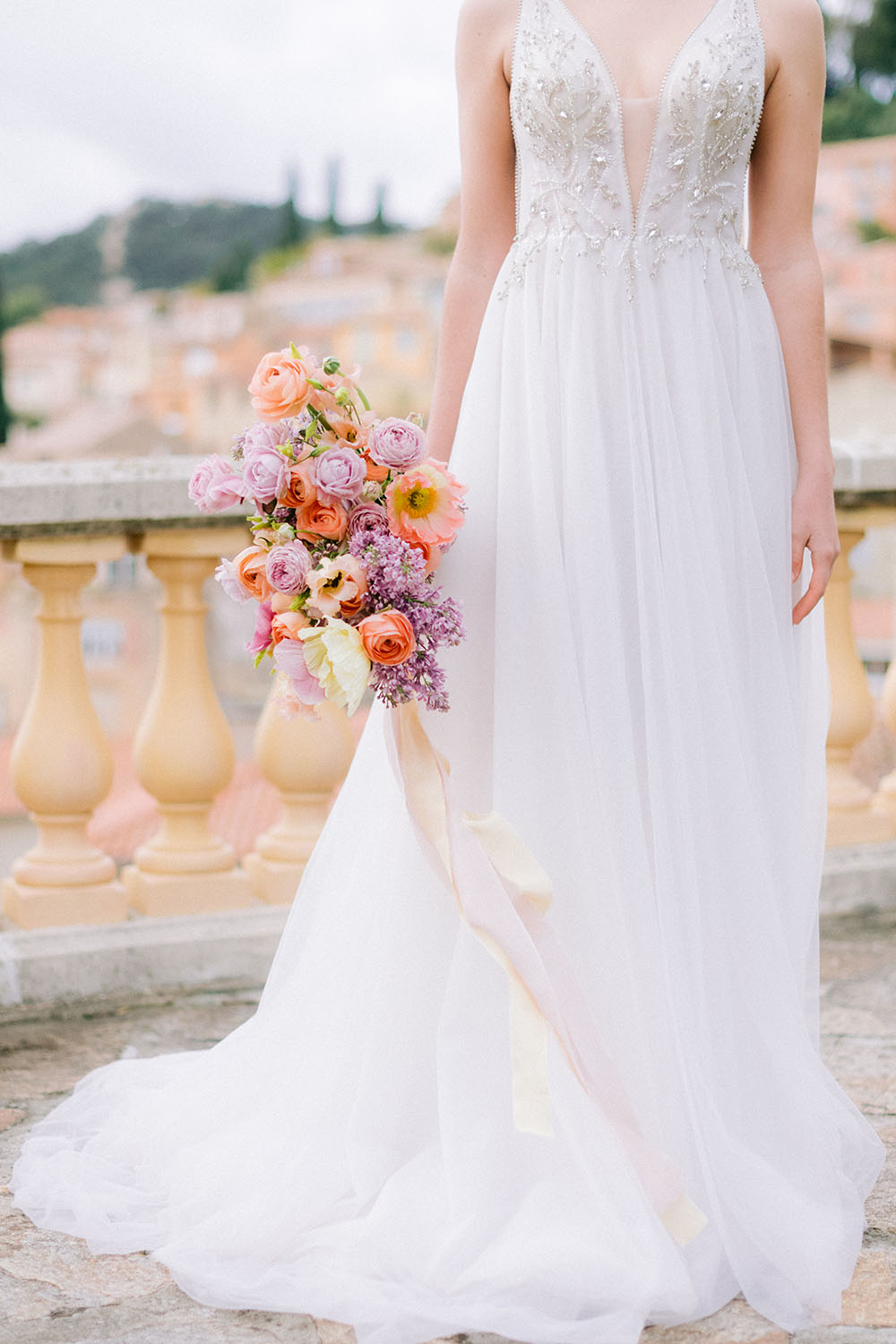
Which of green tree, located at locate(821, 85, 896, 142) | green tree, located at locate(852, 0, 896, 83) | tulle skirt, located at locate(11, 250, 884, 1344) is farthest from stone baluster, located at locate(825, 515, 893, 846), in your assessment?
green tree, located at locate(821, 85, 896, 142)

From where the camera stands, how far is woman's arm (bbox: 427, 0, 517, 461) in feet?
7.45

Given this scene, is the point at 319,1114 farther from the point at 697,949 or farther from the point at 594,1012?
the point at 697,949

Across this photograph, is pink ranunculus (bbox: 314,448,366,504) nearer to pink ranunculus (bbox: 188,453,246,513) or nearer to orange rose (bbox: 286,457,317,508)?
orange rose (bbox: 286,457,317,508)

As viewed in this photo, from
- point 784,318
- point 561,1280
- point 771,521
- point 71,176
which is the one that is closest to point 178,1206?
point 561,1280

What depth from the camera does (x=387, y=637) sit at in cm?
199

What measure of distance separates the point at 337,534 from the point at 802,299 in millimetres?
896

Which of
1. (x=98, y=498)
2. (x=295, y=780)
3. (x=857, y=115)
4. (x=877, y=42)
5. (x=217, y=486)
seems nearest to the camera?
(x=217, y=486)

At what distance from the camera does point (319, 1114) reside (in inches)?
89.8

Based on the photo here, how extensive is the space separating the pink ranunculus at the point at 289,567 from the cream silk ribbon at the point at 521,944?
0.27 m

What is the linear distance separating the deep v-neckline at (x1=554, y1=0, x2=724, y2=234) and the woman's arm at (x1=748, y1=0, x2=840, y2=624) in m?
0.18

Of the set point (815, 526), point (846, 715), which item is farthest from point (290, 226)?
point (815, 526)

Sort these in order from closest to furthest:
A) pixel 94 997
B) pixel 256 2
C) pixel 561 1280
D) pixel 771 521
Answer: pixel 561 1280 < pixel 771 521 < pixel 94 997 < pixel 256 2

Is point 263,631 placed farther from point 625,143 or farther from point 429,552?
point 625,143

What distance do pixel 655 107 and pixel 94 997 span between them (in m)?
2.12
